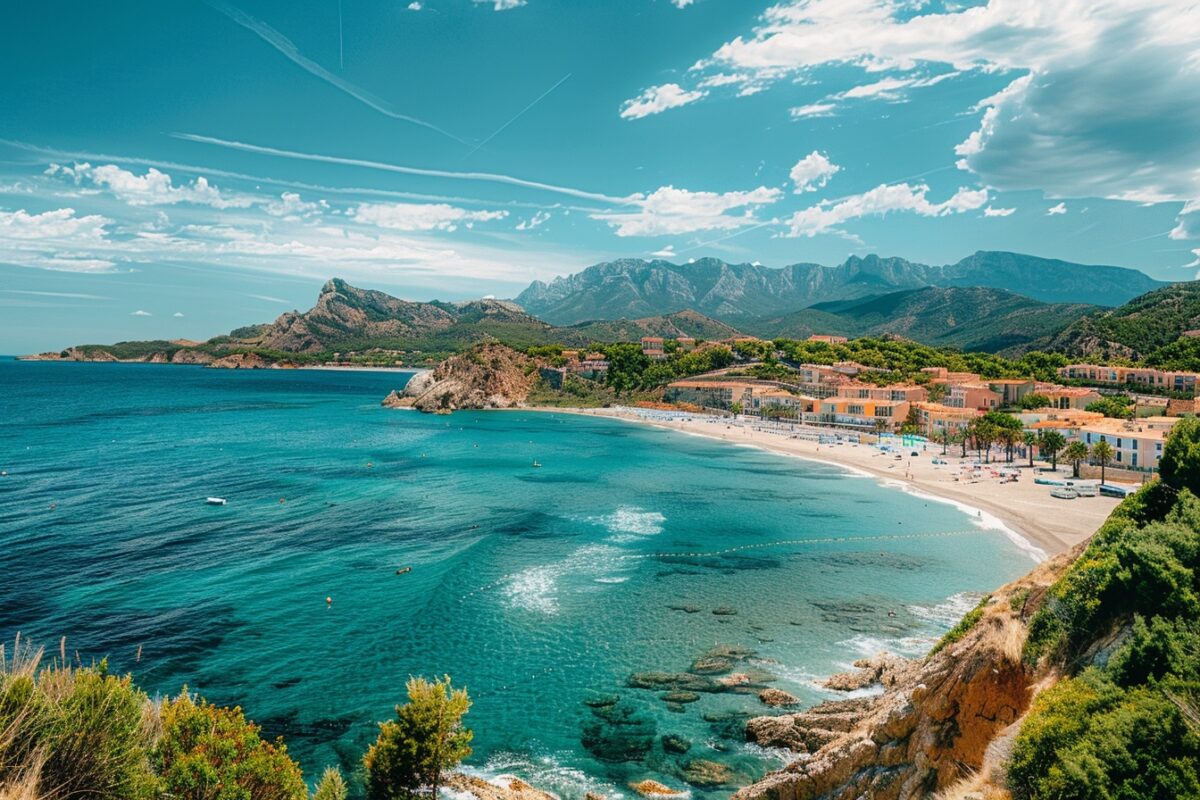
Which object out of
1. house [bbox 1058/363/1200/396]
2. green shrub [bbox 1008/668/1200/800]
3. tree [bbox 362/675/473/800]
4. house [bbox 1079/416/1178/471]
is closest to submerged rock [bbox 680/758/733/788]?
tree [bbox 362/675/473/800]

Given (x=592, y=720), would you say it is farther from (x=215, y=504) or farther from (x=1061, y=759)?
(x=215, y=504)

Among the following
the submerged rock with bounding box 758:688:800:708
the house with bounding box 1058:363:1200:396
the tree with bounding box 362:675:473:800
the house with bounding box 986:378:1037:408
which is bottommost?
the submerged rock with bounding box 758:688:800:708

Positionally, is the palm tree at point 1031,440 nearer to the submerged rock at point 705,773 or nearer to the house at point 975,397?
the house at point 975,397

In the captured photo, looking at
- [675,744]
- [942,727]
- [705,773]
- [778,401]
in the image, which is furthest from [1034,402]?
[942,727]

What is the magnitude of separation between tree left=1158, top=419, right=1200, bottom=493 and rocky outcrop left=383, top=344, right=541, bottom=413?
441ft

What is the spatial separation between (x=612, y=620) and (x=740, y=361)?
448ft

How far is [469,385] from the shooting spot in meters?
152

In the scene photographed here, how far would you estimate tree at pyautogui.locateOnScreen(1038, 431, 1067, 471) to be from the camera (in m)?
70.4

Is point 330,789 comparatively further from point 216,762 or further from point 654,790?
point 654,790

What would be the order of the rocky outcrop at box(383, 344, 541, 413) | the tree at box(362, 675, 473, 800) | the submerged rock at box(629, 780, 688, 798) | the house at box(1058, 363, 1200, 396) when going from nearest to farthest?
the tree at box(362, 675, 473, 800) → the submerged rock at box(629, 780, 688, 798) → the house at box(1058, 363, 1200, 396) → the rocky outcrop at box(383, 344, 541, 413)

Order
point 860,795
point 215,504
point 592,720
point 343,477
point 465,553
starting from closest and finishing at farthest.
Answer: point 860,795 → point 592,720 → point 465,553 → point 215,504 → point 343,477

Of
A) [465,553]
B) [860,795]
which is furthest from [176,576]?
[860,795]

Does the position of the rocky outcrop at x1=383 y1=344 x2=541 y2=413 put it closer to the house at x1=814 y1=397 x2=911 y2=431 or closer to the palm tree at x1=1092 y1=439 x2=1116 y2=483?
the house at x1=814 y1=397 x2=911 y2=431

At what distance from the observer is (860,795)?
15.9 m
